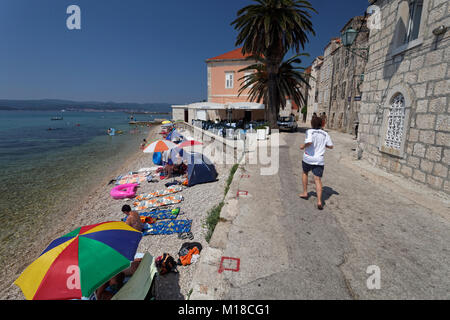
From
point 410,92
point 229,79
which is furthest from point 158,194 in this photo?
point 229,79

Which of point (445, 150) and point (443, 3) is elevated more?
point (443, 3)

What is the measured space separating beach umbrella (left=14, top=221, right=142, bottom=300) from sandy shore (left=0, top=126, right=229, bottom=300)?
86 centimetres

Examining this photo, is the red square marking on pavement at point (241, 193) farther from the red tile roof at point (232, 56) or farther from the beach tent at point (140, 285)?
the red tile roof at point (232, 56)

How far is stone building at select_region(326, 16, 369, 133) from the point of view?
1705 cm

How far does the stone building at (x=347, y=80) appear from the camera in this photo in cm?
1705

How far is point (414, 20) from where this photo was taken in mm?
5535

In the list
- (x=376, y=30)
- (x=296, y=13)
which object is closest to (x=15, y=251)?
(x=376, y=30)

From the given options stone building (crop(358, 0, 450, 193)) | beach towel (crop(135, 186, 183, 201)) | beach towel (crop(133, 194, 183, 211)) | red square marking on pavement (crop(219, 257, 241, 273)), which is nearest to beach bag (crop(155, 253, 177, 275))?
red square marking on pavement (crop(219, 257, 241, 273))

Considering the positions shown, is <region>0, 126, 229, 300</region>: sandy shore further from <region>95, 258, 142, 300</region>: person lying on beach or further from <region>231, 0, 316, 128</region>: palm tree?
<region>231, 0, 316, 128</region>: palm tree

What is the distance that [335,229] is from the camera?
341cm

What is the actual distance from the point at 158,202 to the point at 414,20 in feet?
30.2

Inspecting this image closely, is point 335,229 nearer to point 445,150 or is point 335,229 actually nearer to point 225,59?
point 445,150

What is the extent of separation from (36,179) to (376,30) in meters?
17.8
